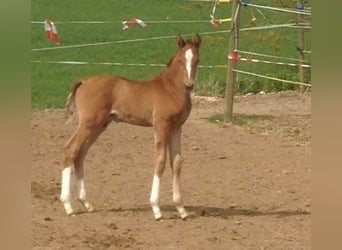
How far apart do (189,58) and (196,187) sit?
71.8 inches

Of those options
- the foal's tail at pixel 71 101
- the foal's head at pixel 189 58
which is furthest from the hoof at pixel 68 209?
the foal's head at pixel 189 58

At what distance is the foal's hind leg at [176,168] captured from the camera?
6730 mm

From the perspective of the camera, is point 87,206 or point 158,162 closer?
point 158,162

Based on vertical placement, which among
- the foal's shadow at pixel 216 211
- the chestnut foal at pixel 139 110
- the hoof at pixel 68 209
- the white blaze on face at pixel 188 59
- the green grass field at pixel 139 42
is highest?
the green grass field at pixel 139 42

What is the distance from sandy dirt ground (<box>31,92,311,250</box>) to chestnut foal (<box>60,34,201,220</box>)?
0.35 m

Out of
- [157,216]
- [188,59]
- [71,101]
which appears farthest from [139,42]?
[157,216]

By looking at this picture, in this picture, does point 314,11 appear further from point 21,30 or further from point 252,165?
point 252,165

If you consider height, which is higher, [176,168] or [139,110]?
[139,110]

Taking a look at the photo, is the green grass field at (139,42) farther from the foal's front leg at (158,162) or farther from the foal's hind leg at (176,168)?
the foal's front leg at (158,162)

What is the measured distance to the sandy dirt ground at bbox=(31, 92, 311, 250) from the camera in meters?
6.02

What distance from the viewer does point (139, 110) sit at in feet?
22.6

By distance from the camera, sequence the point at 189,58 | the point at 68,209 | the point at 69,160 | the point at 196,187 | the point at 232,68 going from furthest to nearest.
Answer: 1. the point at 232,68
2. the point at 196,187
3. the point at 69,160
4. the point at 68,209
5. the point at 189,58

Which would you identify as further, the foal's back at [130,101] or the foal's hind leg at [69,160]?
the foal's back at [130,101]

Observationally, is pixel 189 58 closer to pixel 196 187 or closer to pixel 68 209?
pixel 68 209
